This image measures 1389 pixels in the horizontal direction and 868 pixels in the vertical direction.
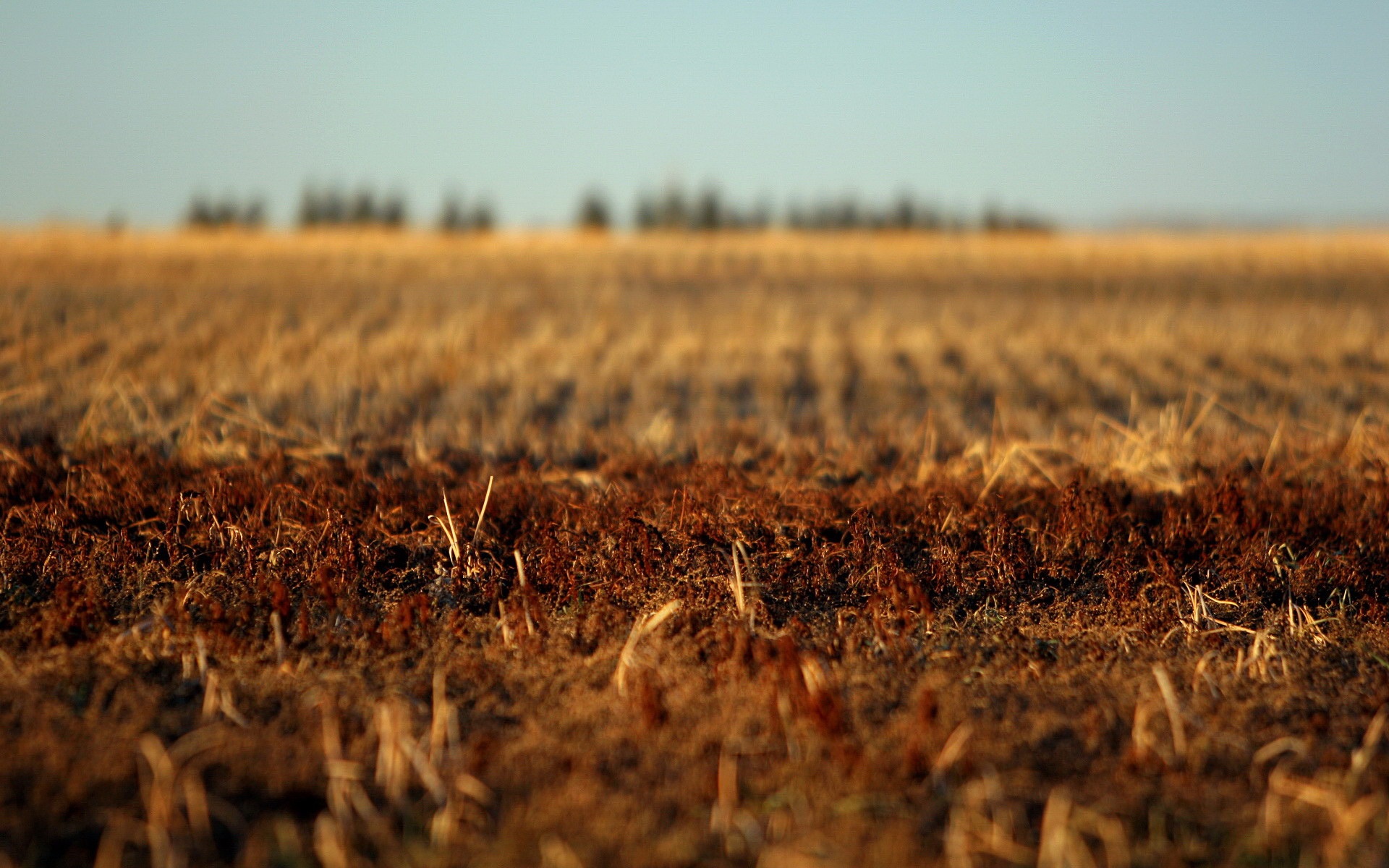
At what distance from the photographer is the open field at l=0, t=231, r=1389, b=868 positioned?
2.65m

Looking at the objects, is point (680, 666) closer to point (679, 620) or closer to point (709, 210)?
point (679, 620)

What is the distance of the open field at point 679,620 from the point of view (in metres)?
2.65

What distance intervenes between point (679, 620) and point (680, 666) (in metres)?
0.32

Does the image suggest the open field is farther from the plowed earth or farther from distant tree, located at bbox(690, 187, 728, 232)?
distant tree, located at bbox(690, 187, 728, 232)

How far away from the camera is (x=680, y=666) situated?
354cm

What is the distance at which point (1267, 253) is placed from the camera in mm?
22906

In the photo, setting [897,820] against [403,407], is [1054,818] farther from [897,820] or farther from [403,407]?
[403,407]

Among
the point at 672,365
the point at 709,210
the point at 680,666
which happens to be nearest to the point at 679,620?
the point at 680,666

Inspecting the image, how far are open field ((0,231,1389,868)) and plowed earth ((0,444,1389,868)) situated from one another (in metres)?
0.02

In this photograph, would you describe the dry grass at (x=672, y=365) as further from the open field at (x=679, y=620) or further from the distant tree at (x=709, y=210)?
the distant tree at (x=709, y=210)

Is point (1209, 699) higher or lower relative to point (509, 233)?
lower

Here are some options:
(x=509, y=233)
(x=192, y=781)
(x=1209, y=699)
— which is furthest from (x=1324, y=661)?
(x=509, y=233)

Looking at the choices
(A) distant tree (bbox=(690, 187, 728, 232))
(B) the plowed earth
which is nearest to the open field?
(B) the plowed earth

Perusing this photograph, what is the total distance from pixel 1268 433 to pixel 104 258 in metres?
15.7
